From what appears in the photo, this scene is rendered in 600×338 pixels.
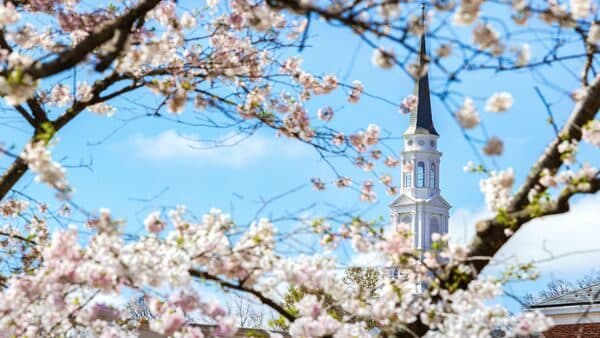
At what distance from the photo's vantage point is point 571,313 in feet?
51.9

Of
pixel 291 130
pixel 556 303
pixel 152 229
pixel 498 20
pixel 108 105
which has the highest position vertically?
pixel 556 303

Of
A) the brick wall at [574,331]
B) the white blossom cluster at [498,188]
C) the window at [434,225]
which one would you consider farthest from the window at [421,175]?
the white blossom cluster at [498,188]

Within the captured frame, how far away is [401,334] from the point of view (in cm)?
538

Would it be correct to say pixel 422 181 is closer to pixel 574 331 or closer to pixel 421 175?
pixel 421 175

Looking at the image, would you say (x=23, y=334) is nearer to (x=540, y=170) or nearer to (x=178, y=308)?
(x=178, y=308)

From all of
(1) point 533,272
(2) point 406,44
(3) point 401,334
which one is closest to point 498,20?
(2) point 406,44

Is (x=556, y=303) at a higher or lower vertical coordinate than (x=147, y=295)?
higher

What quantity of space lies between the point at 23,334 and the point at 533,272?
11.7 ft

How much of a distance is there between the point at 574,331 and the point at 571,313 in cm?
33

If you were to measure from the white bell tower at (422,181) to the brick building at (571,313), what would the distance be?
4770 cm

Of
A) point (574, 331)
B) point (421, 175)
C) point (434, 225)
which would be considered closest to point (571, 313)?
point (574, 331)

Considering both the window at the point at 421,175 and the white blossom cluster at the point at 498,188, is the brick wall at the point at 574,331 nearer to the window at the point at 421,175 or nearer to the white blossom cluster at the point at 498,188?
the white blossom cluster at the point at 498,188

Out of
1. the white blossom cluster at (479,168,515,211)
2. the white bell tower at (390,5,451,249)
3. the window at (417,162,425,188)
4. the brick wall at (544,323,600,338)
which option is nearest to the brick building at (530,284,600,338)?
the brick wall at (544,323,600,338)

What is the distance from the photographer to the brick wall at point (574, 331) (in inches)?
612
